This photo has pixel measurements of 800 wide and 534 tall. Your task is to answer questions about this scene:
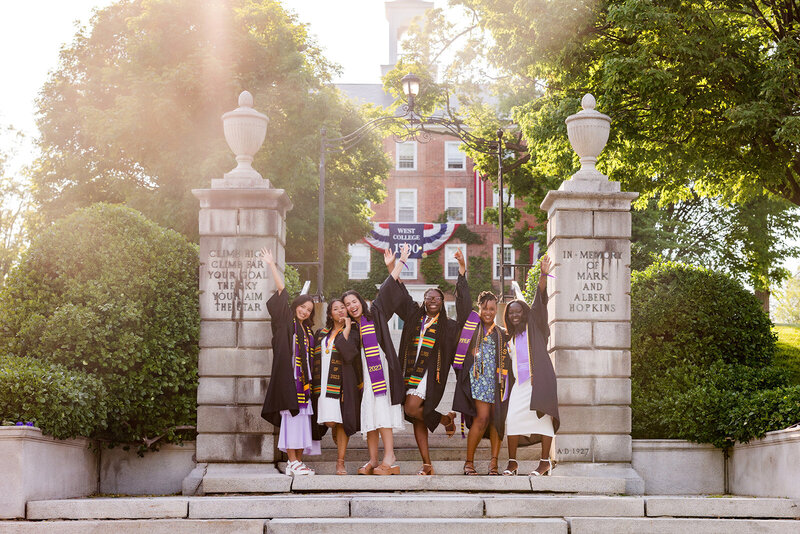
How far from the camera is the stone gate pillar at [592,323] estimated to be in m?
10.3

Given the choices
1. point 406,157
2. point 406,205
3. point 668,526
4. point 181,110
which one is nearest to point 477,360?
point 668,526

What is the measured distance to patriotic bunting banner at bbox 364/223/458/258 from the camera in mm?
37438

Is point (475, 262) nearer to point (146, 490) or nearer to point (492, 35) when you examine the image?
point (492, 35)

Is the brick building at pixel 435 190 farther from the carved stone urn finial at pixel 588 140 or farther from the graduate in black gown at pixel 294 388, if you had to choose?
the graduate in black gown at pixel 294 388

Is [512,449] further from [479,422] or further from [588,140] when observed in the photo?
[588,140]

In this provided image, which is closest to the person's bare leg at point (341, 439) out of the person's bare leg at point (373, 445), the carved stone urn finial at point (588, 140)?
the person's bare leg at point (373, 445)

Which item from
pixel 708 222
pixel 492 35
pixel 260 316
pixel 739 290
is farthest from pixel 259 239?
pixel 708 222

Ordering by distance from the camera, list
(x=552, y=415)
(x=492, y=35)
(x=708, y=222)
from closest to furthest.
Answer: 1. (x=552, y=415)
2. (x=492, y=35)
3. (x=708, y=222)

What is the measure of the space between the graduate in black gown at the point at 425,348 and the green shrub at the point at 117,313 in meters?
2.43

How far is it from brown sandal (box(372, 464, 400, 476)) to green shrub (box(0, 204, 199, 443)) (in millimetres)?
2450

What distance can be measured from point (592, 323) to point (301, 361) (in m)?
3.25

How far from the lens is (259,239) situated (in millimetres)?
10508

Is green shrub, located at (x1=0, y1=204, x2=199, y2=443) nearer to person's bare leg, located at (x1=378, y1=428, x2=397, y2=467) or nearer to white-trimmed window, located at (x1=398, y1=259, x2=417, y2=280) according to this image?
person's bare leg, located at (x1=378, y1=428, x2=397, y2=467)

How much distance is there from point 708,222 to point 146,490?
26.0m
